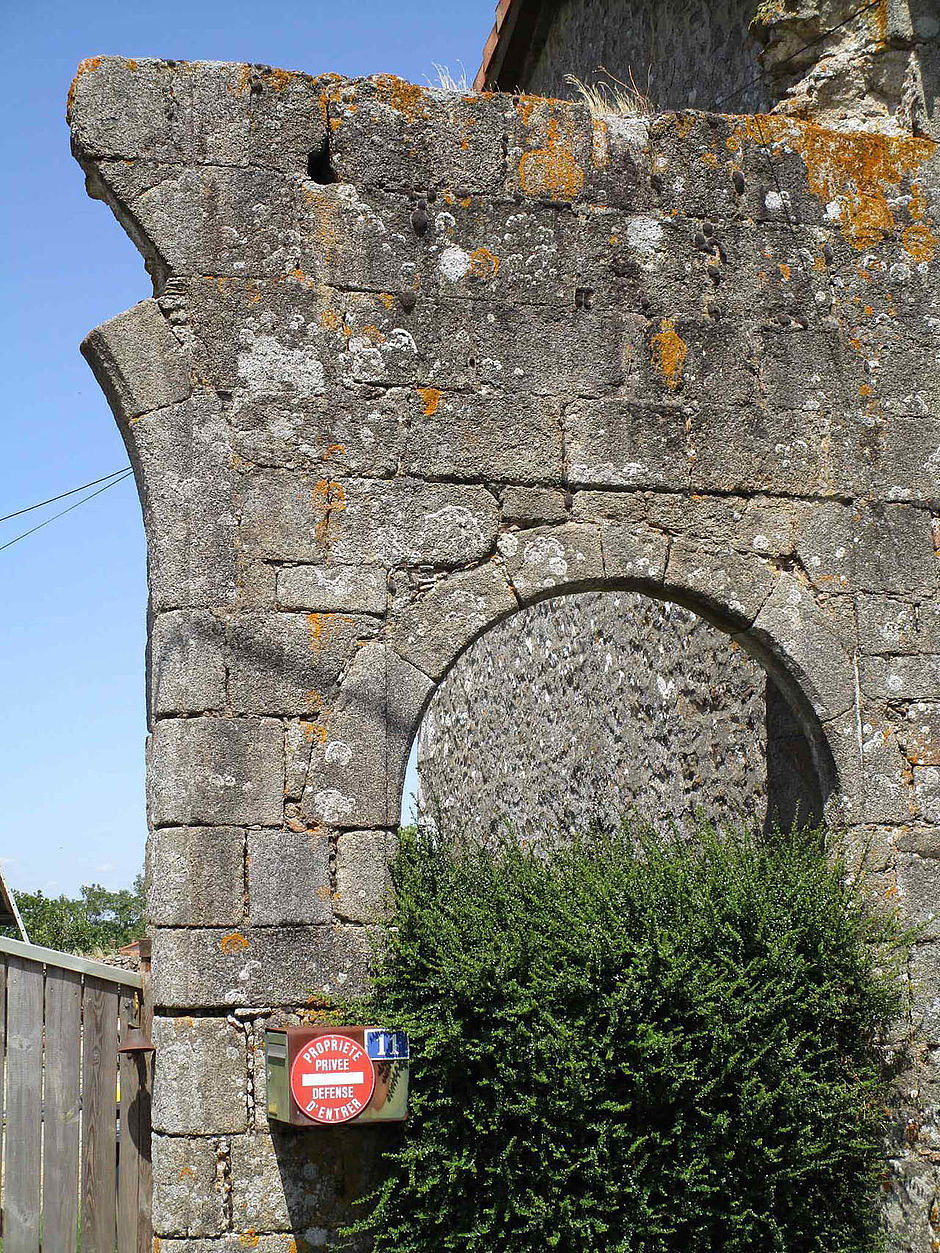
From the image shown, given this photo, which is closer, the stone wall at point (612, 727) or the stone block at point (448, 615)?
the stone block at point (448, 615)

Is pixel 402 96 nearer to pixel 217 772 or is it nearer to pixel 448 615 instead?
pixel 448 615

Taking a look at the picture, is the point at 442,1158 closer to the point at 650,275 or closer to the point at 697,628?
the point at 650,275

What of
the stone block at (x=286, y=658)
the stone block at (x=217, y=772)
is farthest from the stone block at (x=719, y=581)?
the stone block at (x=217, y=772)

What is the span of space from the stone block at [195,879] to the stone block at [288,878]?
5 centimetres

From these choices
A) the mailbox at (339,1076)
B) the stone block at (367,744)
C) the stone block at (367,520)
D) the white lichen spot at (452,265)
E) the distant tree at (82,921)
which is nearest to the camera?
the mailbox at (339,1076)

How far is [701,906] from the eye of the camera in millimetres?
4156

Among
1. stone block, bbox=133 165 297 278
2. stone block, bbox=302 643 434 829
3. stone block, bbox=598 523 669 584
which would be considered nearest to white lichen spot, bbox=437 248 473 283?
stone block, bbox=133 165 297 278

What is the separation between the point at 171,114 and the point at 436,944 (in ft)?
9.33

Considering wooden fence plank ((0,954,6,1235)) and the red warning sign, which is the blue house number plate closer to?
the red warning sign

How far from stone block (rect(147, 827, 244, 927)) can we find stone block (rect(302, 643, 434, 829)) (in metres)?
0.29

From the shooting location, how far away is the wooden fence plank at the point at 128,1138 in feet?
13.4

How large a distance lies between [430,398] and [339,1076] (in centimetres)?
220

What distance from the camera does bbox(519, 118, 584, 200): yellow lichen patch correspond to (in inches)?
185

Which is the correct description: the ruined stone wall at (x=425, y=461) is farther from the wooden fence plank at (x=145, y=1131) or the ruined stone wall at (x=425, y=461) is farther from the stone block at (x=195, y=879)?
the wooden fence plank at (x=145, y=1131)
